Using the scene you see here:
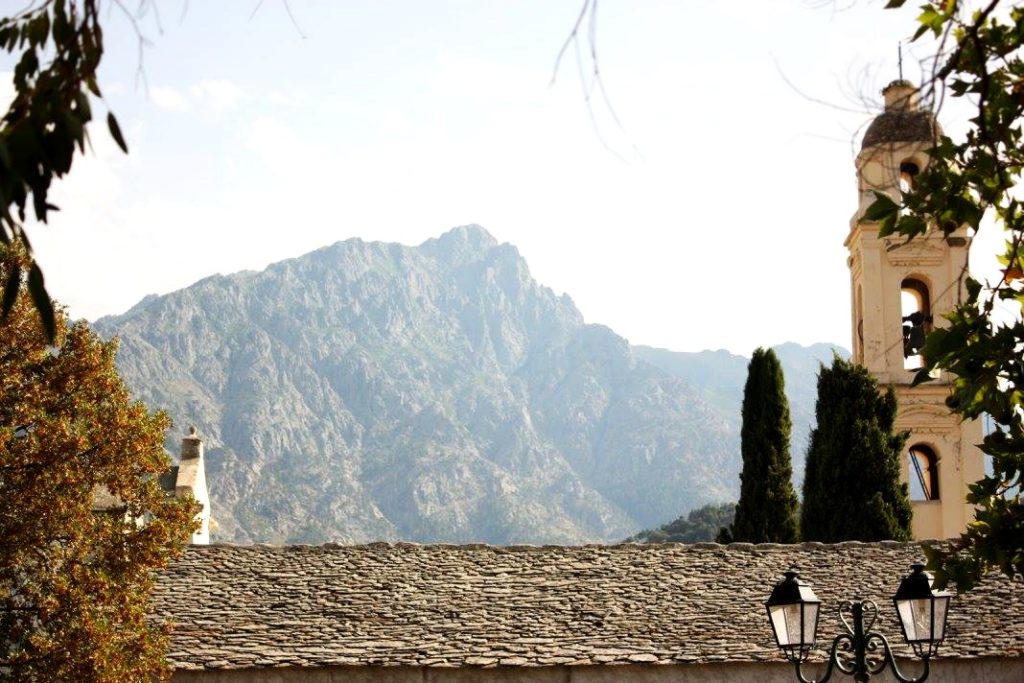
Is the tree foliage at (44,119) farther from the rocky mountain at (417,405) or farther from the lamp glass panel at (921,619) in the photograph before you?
the rocky mountain at (417,405)

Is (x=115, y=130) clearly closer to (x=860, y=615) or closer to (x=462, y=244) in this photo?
(x=860, y=615)

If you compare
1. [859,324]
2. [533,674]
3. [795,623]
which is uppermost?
[859,324]

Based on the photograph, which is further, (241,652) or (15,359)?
(241,652)

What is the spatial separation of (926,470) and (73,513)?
18.7m

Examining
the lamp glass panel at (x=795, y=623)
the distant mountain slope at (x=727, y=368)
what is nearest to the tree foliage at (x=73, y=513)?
the lamp glass panel at (x=795, y=623)

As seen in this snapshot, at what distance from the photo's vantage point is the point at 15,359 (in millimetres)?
15758

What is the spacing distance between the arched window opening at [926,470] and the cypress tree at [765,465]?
247cm

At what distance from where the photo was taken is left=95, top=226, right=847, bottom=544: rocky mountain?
110 meters

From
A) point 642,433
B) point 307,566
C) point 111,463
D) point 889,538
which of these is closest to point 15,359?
point 111,463

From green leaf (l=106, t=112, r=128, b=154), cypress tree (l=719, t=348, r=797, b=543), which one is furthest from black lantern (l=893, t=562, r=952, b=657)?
cypress tree (l=719, t=348, r=797, b=543)

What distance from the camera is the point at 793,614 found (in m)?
10.7

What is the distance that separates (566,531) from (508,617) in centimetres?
9328

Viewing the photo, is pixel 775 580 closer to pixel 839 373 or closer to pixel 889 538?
pixel 889 538

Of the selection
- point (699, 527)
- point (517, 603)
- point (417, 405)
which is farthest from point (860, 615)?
point (417, 405)
